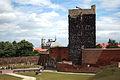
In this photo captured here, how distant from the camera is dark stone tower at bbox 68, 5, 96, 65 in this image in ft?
102

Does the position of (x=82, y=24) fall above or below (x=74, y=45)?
above

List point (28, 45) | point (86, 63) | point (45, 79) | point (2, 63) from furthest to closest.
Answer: point (28, 45)
point (2, 63)
point (86, 63)
point (45, 79)

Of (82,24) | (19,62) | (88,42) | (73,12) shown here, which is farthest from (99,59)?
(19,62)

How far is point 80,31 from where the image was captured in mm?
31422

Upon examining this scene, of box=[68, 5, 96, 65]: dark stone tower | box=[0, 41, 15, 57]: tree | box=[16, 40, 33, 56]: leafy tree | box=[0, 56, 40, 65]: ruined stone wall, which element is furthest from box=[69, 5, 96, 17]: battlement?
box=[0, 41, 15, 57]: tree

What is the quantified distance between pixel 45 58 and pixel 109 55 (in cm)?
1987

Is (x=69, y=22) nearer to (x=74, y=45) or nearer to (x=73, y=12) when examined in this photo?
(x=73, y=12)

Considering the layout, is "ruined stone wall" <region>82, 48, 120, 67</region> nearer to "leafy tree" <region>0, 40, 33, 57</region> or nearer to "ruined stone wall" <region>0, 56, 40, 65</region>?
"ruined stone wall" <region>0, 56, 40, 65</region>

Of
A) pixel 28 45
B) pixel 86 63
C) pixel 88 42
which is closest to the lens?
pixel 86 63

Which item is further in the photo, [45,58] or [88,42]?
[45,58]

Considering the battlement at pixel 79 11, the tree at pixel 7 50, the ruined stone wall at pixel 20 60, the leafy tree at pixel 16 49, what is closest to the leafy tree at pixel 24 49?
the leafy tree at pixel 16 49

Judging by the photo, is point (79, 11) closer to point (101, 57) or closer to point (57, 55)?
point (101, 57)

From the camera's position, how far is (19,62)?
4325cm

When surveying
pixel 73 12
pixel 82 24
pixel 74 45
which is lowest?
pixel 74 45
